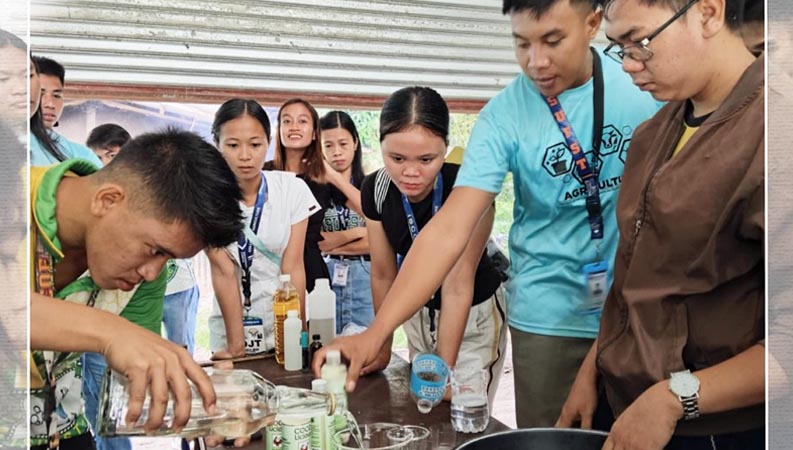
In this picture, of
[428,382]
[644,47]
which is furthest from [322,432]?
[644,47]

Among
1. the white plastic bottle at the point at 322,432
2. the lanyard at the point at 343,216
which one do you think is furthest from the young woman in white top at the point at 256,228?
the white plastic bottle at the point at 322,432

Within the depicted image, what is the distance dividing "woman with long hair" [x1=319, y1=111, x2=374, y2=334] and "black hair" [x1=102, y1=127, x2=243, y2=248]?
178 centimetres

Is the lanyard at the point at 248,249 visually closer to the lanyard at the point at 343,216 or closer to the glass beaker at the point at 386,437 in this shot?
the lanyard at the point at 343,216

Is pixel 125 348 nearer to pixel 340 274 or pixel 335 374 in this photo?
pixel 335 374

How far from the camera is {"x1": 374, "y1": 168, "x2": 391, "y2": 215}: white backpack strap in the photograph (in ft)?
6.40

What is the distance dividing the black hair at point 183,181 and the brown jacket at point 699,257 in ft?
1.97

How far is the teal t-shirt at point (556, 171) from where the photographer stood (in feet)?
4.50

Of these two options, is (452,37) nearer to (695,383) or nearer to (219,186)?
(219,186)

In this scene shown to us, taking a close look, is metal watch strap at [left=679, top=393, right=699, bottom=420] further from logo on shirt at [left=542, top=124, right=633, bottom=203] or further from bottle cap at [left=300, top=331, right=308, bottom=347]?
bottle cap at [left=300, top=331, right=308, bottom=347]

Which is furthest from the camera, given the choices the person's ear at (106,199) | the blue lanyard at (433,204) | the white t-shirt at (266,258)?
the white t-shirt at (266,258)

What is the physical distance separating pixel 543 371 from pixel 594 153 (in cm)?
50

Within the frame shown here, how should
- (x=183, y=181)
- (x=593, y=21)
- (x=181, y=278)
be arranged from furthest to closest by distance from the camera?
(x=181, y=278) < (x=593, y=21) < (x=183, y=181)

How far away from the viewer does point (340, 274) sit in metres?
2.84

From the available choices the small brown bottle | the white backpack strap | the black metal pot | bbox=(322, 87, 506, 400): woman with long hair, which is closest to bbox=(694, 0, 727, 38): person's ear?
the black metal pot
